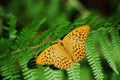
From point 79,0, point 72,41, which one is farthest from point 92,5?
point 72,41

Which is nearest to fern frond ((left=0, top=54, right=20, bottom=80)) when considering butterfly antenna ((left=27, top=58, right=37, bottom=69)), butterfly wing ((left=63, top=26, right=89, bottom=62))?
butterfly antenna ((left=27, top=58, right=37, bottom=69))

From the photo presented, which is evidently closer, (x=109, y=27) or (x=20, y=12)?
(x=109, y=27)

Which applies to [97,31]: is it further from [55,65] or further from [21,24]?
[21,24]

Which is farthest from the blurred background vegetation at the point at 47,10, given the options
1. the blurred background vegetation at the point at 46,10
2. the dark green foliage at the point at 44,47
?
the dark green foliage at the point at 44,47

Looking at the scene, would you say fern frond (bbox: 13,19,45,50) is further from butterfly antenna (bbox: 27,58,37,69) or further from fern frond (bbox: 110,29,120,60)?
fern frond (bbox: 110,29,120,60)

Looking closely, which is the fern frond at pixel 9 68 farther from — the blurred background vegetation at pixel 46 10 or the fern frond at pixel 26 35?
the blurred background vegetation at pixel 46 10

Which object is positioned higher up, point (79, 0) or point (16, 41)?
point (79, 0)
